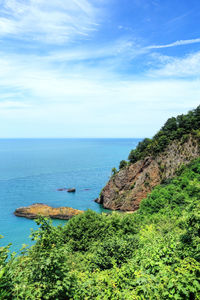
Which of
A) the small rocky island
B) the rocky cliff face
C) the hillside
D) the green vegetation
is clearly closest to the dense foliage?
the small rocky island

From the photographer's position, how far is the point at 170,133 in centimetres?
5356

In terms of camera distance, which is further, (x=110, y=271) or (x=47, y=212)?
(x=47, y=212)

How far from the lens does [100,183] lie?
77.9m

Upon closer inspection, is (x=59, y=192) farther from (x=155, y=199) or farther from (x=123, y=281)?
(x=123, y=281)

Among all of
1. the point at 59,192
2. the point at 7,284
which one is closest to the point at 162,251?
the point at 7,284

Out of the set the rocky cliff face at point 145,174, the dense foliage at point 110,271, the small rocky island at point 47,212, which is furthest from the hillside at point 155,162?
the dense foliage at point 110,271

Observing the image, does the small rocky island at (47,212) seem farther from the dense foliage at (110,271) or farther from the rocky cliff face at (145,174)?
the dense foliage at (110,271)

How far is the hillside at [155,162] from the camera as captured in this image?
49.9 m

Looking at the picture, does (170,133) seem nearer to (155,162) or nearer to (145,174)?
(155,162)

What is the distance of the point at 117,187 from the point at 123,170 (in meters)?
4.59

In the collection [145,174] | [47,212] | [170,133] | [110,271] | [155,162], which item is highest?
[170,133]

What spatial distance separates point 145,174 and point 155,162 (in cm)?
368

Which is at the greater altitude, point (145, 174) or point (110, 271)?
point (110, 271)

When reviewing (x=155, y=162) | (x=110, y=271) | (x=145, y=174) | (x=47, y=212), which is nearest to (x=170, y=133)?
(x=155, y=162)
